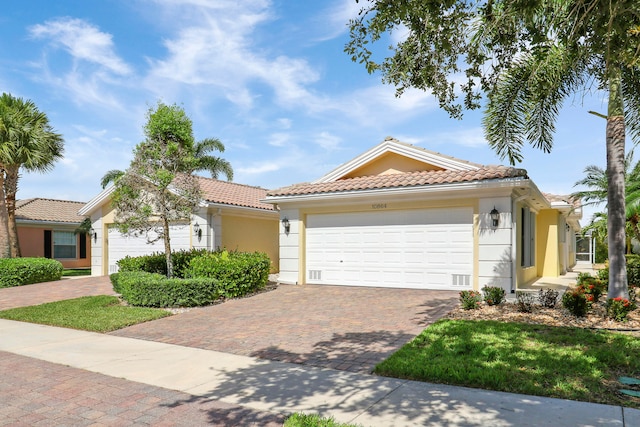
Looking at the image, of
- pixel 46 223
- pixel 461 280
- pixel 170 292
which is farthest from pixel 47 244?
pixel 461 280

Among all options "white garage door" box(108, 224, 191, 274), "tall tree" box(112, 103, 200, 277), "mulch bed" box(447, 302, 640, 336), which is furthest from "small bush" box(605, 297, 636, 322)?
"white garage door" box(108, 224, 191, 274)

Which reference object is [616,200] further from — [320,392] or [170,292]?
[170,292]

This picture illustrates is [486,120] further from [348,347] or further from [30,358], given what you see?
[30,358]

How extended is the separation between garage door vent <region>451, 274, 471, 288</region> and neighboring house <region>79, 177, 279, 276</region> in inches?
365

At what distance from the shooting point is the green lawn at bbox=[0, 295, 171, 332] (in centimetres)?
952

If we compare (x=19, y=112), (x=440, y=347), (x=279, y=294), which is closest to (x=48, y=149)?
(x=19, y=112)

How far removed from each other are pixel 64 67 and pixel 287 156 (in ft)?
28.1

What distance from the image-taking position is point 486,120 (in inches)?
485

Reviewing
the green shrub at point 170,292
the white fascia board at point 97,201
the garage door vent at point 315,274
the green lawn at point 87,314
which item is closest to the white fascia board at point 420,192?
the garage door vent at point 315,274

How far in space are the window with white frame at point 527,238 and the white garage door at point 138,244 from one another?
41.5 ft

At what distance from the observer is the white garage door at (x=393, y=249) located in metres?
12.9

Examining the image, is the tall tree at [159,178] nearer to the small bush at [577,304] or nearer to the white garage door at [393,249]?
the white garage door at [393,249]

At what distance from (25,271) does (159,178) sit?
381 inches

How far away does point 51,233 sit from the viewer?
27797 mm
